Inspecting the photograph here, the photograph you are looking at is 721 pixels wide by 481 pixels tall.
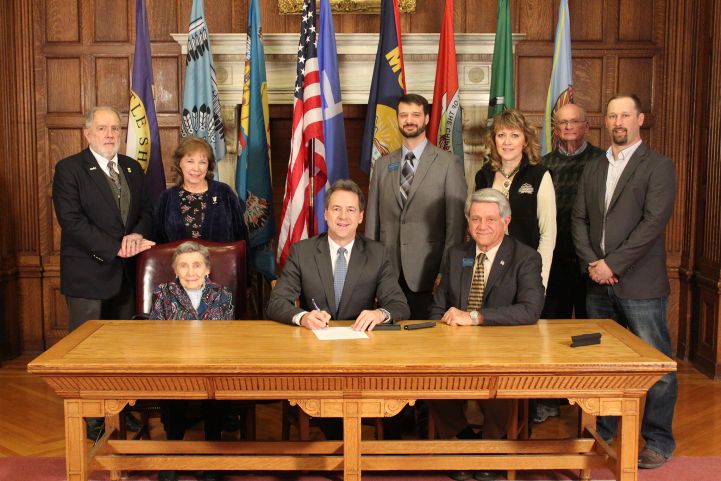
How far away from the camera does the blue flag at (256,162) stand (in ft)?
15.5

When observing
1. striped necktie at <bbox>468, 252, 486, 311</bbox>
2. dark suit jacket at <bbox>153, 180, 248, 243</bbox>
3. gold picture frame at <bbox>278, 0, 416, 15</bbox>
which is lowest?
striped necktie at <bbox>468, 252, 486, 311</bbox>

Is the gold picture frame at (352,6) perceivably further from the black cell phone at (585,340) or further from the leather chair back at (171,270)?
the black cell phone at (585,340)

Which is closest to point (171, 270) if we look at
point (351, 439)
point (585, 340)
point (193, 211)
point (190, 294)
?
point (190, 294)

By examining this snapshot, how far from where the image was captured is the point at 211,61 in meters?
4.85

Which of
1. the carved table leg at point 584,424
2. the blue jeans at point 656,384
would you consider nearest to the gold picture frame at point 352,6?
the blue jeans at point 656,384

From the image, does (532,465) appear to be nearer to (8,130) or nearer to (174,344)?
(174,344)

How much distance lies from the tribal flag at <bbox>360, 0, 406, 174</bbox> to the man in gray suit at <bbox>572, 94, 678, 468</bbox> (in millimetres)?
1452

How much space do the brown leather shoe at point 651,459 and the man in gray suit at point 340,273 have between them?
1265 mm

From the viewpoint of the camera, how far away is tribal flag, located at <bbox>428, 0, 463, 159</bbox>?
4613 mm

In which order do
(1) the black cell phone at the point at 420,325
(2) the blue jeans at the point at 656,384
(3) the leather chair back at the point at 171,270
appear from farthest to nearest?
(3) the leather chair back at the point at 171,270 < (2) the blue jeans at the point at 656,384 < (1) the black cell phone at the point at 420,325

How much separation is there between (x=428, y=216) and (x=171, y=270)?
1283 millimetres

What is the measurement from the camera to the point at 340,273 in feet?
10.9

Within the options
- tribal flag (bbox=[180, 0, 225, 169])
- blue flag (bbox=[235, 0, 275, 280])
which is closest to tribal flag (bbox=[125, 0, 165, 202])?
tribal flag (bbox=[180, 0, 225, 169])

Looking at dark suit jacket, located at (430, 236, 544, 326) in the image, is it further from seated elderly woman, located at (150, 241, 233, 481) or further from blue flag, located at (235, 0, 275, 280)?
blue flag, located at (235, 0, 275, 280)
